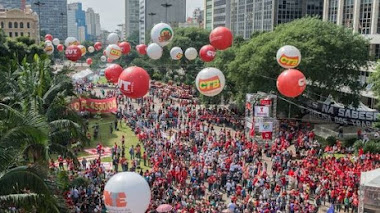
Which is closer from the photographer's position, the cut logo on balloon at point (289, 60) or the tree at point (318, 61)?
the cut logo on balloon at point (289, 60)

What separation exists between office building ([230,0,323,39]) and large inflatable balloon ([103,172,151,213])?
195 ft

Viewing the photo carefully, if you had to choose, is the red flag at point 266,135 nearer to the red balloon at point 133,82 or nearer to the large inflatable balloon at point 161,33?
the large inflatable balloon at point 161,33

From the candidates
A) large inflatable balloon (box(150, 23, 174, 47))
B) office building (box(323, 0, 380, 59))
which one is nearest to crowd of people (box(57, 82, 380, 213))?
large inflatable balloon (box(150, 23, 174, 47))

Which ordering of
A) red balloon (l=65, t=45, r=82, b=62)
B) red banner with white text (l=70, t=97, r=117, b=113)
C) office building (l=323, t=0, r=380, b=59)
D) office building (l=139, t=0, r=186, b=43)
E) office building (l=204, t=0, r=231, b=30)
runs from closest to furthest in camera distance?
red balloon (l=65, t=45, r=82, b=62) → red banner with white text (l=70, t=97, r=117, b=113) → office building (l=323, t=0, r=380, b=59) → office building (l=204, t=0, r=231, b=30) → office building (l=139, t=0, r=186, b=43)

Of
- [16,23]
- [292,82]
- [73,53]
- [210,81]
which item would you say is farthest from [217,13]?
[292,82]

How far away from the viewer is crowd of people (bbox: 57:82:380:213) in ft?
58.5

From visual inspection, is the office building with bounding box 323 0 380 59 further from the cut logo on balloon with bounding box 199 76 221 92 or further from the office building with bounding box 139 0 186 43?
the office building with bounding box 139 0 186 43

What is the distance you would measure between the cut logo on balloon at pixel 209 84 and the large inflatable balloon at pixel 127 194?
1180 cm

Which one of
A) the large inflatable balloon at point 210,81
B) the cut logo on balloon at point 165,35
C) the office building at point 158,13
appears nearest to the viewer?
the large inflatable balloon at point 210,81

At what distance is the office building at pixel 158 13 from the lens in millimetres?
149250

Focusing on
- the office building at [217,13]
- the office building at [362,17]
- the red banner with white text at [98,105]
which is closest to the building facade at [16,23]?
the office building at [217,13]

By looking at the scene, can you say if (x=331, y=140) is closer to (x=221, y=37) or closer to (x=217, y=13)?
(x=221, y=37)

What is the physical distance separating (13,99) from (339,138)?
2277cm

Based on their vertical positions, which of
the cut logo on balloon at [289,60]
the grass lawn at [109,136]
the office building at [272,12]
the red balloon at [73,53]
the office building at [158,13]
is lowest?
the grass lawn at [109,136]
